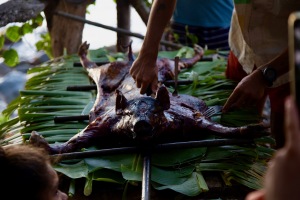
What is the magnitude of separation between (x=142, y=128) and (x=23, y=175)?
3.90ft

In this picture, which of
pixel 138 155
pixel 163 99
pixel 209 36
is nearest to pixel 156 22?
pixel 163 99

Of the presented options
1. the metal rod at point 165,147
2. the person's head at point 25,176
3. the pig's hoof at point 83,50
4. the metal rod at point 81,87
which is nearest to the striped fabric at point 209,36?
the pig's hoof at point 83,50

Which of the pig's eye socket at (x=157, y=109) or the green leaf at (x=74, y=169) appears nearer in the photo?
the green leaf at (x=74, y=169)

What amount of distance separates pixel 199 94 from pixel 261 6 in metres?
0.82

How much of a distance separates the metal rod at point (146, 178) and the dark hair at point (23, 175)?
0.71m

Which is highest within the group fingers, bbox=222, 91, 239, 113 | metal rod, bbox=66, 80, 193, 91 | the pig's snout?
metal rod, bbox=66, 80, 193, 91

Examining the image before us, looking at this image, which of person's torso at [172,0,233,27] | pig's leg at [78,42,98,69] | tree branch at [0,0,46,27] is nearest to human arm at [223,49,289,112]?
pig's leg at [78,42,98,69]

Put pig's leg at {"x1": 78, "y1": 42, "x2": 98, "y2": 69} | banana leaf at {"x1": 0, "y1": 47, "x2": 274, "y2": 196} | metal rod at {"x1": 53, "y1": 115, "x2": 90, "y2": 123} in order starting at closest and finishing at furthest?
banana leaf at {"x1": 0, "y1": 47, "x2": 274, "y2": 196}, metal rod at {"x1": 53, "y1": 115, "x2": 90, "y2": 123}, pig's leg at {"x1": 78, "y1": 42, "x2": 98, "y2": 69}

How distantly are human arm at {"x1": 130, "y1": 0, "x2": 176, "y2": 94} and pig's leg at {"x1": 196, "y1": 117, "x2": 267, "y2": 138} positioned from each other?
1.24 ft

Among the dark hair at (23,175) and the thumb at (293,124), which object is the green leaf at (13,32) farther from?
the thumb at (293,124)

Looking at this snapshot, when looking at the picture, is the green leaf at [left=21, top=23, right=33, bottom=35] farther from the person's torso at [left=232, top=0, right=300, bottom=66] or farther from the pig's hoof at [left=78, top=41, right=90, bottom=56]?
the person's torso at [left=232, top=0, right=300, bottom=66]

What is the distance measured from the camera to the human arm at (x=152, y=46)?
2854mm

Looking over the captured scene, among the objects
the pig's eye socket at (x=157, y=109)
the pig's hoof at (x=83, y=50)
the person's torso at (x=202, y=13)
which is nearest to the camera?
the pig's eye socket at (x=157, y=109)

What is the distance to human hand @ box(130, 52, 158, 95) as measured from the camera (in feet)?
9.35
